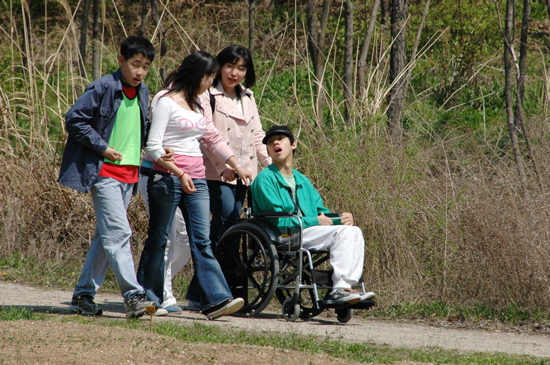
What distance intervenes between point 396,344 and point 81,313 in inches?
93.3

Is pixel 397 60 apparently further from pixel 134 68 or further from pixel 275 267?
pixel 134 68

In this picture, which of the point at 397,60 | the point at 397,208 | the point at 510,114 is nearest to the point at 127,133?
the point at 397,208

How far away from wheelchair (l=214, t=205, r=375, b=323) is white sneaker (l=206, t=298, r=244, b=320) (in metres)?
0.34

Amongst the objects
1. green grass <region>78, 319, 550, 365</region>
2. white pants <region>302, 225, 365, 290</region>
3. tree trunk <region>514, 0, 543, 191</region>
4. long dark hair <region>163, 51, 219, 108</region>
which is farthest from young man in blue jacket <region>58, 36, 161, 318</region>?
tree trunk <region>514, 0, 543, 191</region>

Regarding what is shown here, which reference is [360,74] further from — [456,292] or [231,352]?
[231,352]

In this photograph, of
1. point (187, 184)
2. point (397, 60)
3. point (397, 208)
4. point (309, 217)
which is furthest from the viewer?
point (397, 60)

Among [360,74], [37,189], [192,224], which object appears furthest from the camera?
[360,74]

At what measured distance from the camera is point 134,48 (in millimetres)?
5773

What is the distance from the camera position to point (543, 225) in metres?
6.87

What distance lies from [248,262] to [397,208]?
1.77 metres

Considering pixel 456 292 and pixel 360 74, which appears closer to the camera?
pixel 456 292

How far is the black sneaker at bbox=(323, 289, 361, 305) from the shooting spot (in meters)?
5.91

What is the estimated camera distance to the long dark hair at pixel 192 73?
596cm

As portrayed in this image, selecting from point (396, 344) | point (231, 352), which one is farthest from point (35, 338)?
point (396, 344)
